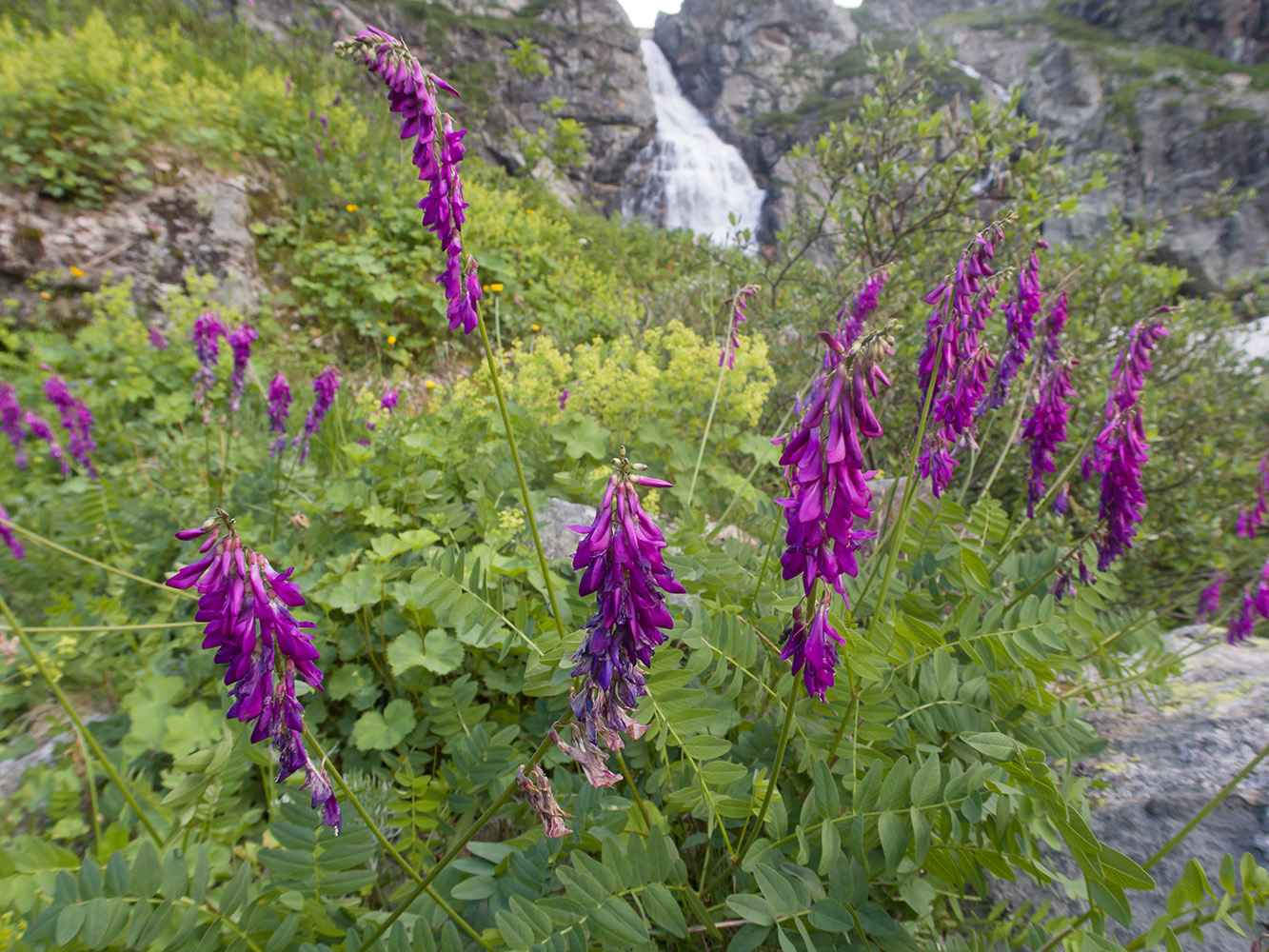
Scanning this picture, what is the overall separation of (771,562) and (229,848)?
187cm

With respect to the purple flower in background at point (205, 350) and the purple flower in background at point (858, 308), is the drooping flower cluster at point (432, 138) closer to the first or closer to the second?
the purple flower in background at point (858, 308)

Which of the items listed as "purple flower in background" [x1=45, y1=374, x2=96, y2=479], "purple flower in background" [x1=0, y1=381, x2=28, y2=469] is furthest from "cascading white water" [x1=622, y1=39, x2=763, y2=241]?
"purple flower in background" [x1=0, y1=381, x2=28, y2=469]

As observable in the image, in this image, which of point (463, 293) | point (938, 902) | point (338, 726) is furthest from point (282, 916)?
point (938, 902)

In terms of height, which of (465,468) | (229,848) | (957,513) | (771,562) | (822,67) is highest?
(822,67)

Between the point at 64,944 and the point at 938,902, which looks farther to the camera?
the point at 938,902

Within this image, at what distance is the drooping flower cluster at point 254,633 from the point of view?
959 millimetres

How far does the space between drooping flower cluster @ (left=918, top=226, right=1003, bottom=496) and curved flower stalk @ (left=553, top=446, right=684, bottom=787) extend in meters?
0.89

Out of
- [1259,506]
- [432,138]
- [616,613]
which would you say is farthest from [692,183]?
[616,613]

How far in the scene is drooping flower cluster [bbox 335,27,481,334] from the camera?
1.34m

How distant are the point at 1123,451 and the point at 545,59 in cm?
3028

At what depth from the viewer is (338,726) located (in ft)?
7.01

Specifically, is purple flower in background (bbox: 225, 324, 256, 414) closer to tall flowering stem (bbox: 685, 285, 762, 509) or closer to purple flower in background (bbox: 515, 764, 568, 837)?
tall flowering stem (bbox: 685, 285, 762, 509)

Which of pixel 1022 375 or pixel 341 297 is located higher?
pixel 1022 375

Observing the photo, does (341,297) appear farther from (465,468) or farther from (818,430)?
(818,430)
